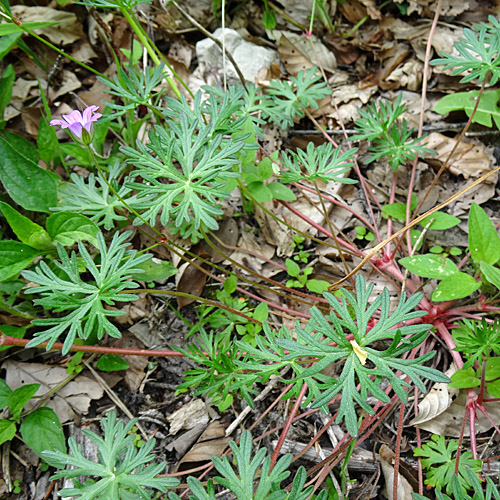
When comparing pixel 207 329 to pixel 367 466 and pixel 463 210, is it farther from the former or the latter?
pixel 463 210

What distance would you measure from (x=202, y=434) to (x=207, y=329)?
49 cm

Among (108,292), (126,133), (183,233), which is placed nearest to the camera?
(108,292)

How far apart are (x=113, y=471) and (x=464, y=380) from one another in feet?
4.55

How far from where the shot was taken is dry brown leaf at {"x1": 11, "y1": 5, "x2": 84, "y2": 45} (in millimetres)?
2875

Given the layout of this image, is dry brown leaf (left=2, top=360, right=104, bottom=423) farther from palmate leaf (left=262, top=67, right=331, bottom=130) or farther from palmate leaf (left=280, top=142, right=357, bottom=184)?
palmate leaf (left=262, top=67, right=331, bottom=130)

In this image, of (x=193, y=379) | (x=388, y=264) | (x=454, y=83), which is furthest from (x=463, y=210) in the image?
(x=193, y=379)

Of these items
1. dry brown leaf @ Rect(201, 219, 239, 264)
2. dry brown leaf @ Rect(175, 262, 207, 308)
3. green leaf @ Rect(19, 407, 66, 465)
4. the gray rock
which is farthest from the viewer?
the gray rock

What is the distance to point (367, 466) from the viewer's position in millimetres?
1781

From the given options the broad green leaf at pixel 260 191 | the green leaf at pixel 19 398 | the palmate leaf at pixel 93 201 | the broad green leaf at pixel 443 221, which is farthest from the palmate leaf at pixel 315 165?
the green leaf at pixel 19 398

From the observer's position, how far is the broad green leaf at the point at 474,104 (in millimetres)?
2410

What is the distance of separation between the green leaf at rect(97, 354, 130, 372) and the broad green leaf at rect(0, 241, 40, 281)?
58 centimetres

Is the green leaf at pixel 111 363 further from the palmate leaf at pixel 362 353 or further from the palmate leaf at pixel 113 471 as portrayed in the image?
the palmate leaf at pixel 362 353

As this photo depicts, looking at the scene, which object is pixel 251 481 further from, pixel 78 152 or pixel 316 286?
pixel 78 152

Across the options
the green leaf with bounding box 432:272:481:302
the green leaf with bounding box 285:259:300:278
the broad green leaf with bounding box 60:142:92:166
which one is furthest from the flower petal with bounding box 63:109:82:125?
the green leaf with bounding box 432:272:481:302
